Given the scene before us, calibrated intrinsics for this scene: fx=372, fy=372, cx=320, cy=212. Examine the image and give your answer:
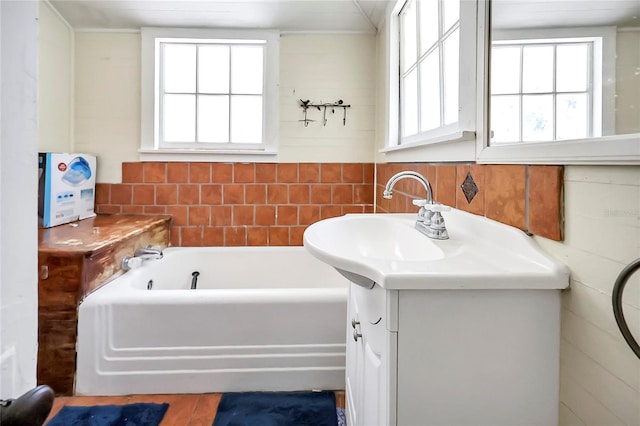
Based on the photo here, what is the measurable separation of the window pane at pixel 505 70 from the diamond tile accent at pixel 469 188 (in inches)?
11.0

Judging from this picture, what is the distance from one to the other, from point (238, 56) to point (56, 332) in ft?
7.08

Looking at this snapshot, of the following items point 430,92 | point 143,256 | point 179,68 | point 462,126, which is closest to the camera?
point 462,126

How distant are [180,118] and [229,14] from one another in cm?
84

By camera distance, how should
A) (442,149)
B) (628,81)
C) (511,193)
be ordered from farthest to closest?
(442,149)
(511,193)
(628,81)

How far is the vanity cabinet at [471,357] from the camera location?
2.40ft

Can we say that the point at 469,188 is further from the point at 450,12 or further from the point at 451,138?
the point at 450,12

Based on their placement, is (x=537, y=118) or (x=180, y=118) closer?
(x=537, y=118)

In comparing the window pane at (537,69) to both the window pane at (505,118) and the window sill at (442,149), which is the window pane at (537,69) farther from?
the window sill at (442,149)

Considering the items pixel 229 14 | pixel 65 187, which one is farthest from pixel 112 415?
pixel 229 14

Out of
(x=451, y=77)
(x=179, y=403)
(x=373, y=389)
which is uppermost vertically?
(x=451, y=77)

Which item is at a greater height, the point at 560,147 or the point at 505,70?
the point at 505,70

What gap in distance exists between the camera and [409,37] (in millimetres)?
2215

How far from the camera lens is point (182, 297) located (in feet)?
5.58

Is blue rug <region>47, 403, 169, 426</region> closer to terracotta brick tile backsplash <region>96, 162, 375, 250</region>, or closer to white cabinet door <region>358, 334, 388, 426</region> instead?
white cabinet door <region>358, 334, 388, 426</region>
